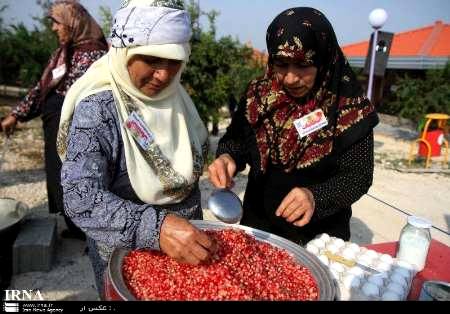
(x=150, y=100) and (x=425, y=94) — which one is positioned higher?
(x=150, y=100)

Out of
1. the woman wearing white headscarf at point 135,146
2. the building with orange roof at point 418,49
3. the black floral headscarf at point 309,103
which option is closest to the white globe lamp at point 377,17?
the building with orange roof at point 418,49

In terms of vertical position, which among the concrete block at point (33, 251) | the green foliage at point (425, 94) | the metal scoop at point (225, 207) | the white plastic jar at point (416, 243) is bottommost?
the concrete block at point (33, 251)

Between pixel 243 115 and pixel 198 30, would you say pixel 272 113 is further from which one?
pixel 198 30

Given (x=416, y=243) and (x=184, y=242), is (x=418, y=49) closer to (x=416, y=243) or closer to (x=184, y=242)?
(x=416, y=243)

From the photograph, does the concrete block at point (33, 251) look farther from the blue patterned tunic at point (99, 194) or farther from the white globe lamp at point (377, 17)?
the white globe lamp at point (377, 17)

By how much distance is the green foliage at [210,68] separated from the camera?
24.0ft

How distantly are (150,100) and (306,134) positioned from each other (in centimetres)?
83

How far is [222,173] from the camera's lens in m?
2.06

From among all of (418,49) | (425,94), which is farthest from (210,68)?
(418,49)

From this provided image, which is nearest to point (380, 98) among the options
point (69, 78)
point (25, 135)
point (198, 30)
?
point (198, 30)

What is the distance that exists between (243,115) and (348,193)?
2.58ft

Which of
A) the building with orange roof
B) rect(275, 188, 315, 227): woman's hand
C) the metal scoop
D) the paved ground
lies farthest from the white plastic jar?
the building with orange roof

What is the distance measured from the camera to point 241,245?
164 centimetres

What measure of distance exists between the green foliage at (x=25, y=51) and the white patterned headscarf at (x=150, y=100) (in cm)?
996
